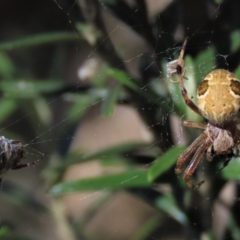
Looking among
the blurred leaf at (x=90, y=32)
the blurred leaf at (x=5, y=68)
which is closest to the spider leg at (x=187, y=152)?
the blurred leaf at (x=90, y=32)

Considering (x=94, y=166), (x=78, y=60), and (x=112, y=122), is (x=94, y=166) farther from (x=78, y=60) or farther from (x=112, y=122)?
(x=78, y=60)

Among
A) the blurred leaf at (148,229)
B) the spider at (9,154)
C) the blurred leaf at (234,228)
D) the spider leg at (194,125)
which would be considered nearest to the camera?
the spider at (9,154)

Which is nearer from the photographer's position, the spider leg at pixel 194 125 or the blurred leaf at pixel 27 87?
the spider leg at pixel 194 125

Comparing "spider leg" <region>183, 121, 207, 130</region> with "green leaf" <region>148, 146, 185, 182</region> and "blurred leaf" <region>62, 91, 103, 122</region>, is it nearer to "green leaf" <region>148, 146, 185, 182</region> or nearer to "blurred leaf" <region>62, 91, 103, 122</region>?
"green leaf" <region>148, 146, 185, 182</region>

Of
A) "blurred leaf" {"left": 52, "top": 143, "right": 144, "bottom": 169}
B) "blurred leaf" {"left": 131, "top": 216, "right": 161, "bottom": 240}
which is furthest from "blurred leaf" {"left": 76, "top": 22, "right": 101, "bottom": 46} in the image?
"blurred leaf" {"left": 131, "top": 216, "right": 161, "bottom": 240}

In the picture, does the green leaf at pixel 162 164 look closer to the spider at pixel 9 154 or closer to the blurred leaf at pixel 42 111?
the spider at pixel 9 154

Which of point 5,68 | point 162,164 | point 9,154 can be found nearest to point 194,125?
point 162,164
